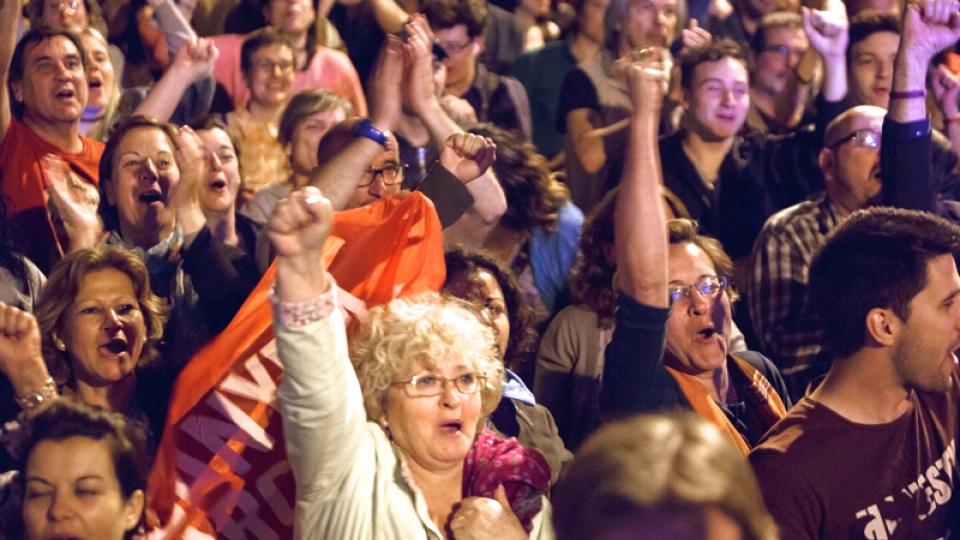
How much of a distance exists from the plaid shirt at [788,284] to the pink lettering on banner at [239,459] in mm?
2199

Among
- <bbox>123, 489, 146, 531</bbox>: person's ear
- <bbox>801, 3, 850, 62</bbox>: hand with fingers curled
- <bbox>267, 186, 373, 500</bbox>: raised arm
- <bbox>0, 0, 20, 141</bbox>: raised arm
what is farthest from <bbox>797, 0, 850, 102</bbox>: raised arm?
<bbox>267, 186, 373, 500</bbox>: raised arm

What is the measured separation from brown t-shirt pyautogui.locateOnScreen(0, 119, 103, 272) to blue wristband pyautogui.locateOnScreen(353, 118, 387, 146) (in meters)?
1.05

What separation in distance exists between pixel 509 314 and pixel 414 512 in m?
1.53

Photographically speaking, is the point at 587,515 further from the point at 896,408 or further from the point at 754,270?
the point at 754,270

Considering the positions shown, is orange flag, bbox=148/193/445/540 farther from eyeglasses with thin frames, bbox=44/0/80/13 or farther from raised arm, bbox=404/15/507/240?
eyeglasses with thin frames, bbox=44/0/80/13

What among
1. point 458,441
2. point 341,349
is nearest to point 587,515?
point 341,349

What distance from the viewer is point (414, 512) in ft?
12.1

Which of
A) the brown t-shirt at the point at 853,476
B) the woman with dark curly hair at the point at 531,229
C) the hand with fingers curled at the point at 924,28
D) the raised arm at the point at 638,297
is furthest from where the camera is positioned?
the woman with dark curly hair at the point at 531,229

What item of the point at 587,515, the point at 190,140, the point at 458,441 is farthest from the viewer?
the point at 190,140

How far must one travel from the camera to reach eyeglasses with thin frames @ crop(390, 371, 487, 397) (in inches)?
151

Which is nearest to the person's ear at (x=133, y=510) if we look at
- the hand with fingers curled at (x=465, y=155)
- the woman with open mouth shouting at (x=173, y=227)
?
the woman with open mouth shouting at (x=173, y=227)

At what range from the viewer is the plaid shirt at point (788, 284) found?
6055 millimetres

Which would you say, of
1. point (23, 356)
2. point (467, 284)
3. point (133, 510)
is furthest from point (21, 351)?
point (467, 284)

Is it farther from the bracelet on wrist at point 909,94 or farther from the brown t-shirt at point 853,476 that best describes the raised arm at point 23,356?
the bracelet on wrist at point 909,94
